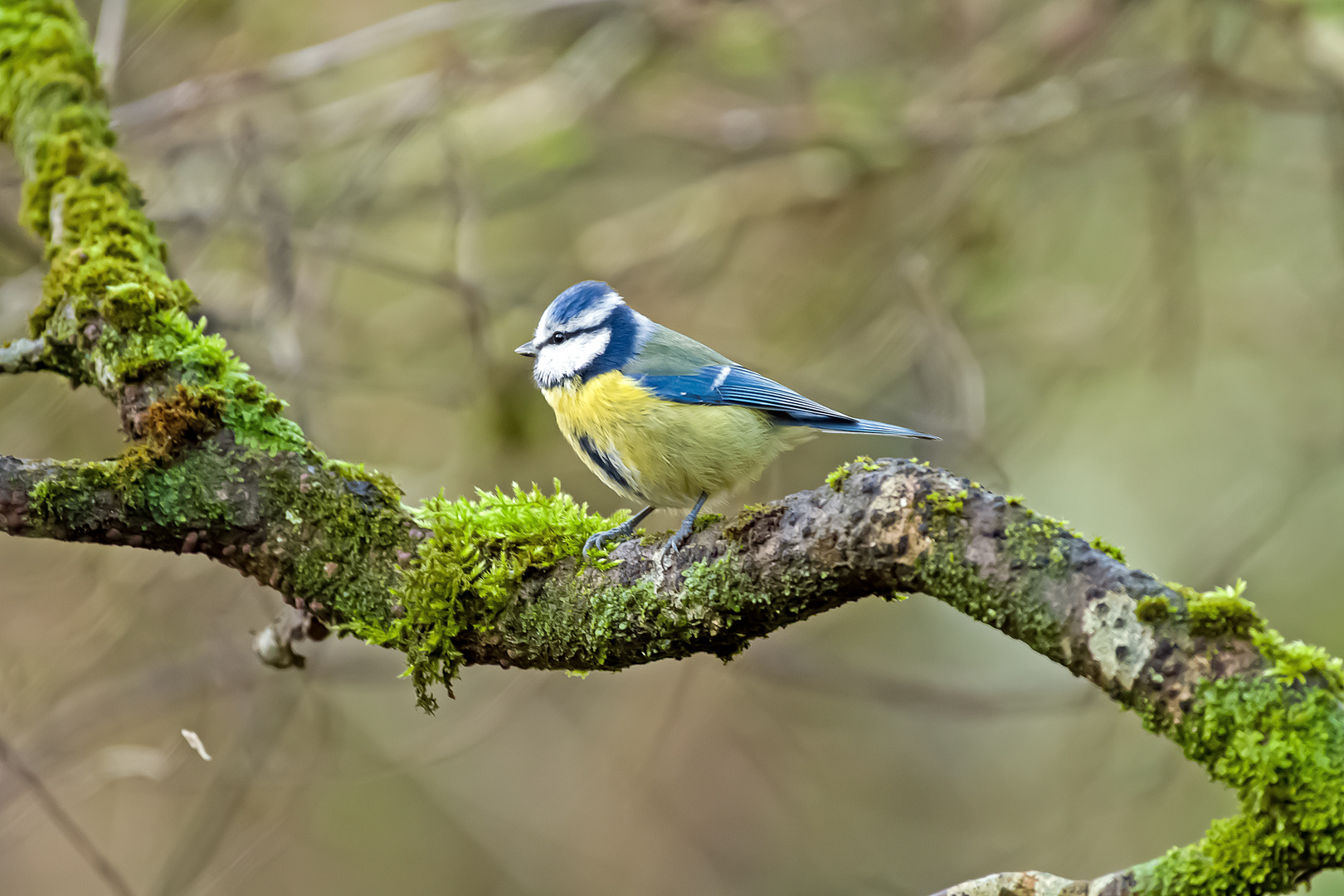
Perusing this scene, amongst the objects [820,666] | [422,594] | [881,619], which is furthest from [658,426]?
[881,619]

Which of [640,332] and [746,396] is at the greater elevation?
[640,332]

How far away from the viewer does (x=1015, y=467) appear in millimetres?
6566

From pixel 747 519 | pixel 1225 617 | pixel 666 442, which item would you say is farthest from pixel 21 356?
pixel 1225 617

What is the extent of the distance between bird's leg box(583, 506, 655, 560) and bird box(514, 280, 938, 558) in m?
0.02

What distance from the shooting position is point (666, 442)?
8.83 feet

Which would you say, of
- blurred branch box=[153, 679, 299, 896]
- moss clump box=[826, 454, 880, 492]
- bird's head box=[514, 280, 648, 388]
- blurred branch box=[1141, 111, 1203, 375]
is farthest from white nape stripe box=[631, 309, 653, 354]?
blurred branch box=[1141, 111, 1203, 375]

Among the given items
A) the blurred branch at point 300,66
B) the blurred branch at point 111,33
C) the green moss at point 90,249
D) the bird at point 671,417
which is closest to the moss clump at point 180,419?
the green moss at point 90,249

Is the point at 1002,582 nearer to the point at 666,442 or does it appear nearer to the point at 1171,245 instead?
the point at 666,442

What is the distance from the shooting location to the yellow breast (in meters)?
2.68

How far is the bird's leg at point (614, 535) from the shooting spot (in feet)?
6.72

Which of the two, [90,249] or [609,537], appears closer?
[609,537]

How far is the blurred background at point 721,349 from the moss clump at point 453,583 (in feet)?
6.88

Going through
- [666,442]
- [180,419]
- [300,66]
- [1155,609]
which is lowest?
[1155,609]

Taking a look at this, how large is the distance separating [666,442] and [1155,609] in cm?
153
